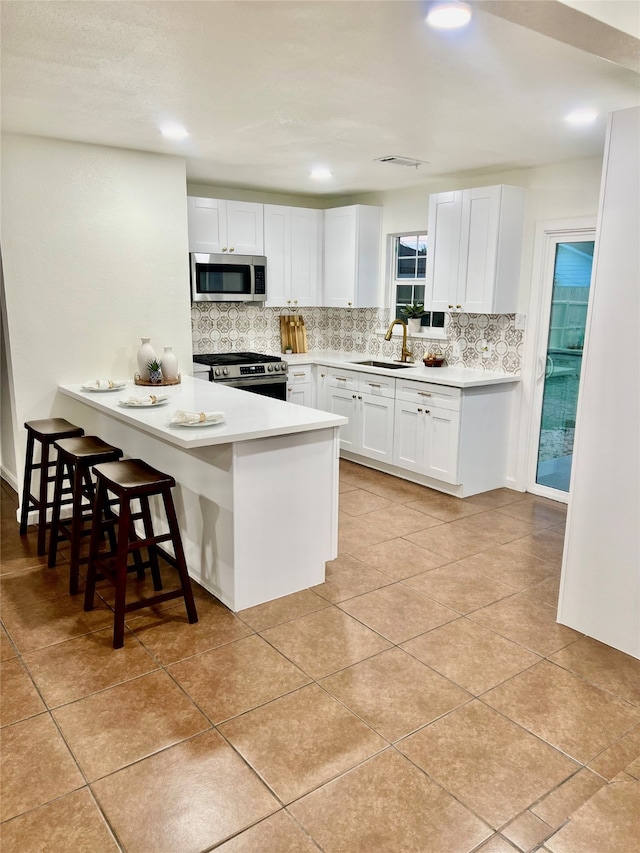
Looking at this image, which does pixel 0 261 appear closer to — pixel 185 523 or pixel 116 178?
pixel 116 178

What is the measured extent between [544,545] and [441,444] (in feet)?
3.91

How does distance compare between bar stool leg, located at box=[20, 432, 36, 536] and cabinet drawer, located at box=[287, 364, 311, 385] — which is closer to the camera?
bar stool leg, located at box=[20, 432, 36, 536]

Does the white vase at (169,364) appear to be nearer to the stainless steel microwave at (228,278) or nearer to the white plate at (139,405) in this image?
the white plate at (139,405)

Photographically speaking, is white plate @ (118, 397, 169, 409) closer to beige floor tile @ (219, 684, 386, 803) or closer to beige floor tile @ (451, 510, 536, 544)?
beige floor tile @ (219, 684, 386, 803)

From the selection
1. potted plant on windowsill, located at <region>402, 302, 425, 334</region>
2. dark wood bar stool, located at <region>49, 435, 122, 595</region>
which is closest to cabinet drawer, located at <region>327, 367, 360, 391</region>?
potted plant on windowsill, located at <region>402, 302, 425, 334</region>

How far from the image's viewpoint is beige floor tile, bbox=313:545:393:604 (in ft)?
11.0

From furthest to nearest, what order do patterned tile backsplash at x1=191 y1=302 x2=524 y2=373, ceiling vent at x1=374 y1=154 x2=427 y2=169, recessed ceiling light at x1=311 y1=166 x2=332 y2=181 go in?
1. patterned tile backsplash at x1=191 y1=302 x2=524 y2=373
2. recessed ceiling light at x1=311 y1=166 x2=332 y2=181
3. ceiling vent at x1=374 y1=154 x2=427 y2=169

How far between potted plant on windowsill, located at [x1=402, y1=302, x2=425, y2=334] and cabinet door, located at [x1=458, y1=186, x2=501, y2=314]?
72 centimetres

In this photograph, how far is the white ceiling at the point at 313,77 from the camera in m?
2.15

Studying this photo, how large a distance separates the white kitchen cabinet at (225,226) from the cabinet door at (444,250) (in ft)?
5.28

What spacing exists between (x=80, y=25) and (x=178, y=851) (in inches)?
109

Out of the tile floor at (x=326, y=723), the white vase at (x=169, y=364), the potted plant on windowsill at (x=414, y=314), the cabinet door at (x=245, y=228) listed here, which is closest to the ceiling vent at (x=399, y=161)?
the potted plant on windowsill at (x=414, y=314)

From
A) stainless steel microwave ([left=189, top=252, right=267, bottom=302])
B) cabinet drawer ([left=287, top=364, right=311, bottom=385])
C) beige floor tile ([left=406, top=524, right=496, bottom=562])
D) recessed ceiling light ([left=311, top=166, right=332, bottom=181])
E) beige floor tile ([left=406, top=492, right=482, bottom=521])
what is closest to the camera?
beige floor tile ([left=406, top=524, right=496, bottom=562])

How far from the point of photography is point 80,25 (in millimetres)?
2279
